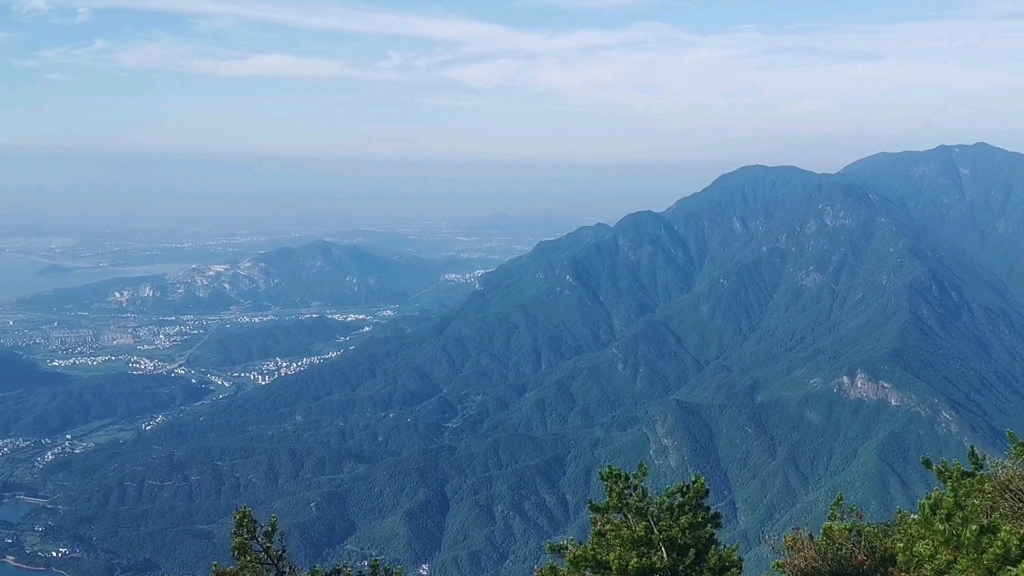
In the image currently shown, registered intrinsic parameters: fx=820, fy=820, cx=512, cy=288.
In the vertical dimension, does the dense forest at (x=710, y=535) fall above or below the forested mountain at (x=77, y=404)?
above

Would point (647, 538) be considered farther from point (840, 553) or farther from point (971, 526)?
point (971, 526)

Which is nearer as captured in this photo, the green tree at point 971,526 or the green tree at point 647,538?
the green tree at point 971,526

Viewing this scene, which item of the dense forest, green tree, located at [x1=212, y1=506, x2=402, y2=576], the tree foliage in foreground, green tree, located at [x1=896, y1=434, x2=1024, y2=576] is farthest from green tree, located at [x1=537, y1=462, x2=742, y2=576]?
green tree, located at [x1=212, y1=506, x2=402, y2=576]

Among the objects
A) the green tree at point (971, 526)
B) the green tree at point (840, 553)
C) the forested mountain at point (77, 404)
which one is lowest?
the forested mountain at point (77, 404)

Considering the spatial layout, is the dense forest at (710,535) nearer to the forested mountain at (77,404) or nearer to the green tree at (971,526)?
the green tree at (971,526)

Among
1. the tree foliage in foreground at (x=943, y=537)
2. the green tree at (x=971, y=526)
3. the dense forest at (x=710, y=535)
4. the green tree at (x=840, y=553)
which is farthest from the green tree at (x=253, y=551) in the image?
the green tree at (x=971, y=526)

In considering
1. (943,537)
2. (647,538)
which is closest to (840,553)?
(647,538)

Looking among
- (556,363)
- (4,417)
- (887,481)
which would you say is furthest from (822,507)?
(4,417)
